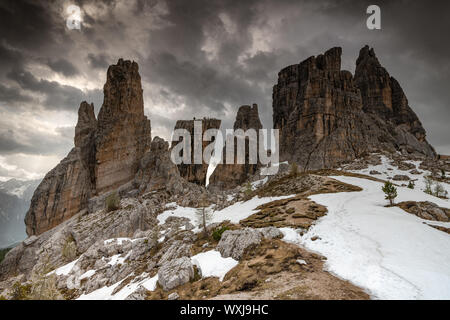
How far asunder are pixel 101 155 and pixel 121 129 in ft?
34.9

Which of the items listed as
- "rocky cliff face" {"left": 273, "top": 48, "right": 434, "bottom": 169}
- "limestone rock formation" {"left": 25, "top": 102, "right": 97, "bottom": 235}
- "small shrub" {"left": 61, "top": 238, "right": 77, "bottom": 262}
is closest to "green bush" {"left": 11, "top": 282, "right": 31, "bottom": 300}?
"small shrub" {"left": 61, "top": 238, "right": 77, "bottom": 262}

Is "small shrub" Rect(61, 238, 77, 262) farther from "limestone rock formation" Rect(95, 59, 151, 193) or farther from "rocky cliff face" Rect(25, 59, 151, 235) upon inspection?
"limestone rock formation" Rect(95, 59, 151, 193)

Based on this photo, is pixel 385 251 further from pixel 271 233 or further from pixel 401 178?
pixel 401 178

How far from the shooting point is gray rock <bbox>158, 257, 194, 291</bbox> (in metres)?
11.5

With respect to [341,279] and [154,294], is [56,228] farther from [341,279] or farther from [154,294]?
[341,279]

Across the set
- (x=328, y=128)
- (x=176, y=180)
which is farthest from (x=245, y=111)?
(x=176, y=180)

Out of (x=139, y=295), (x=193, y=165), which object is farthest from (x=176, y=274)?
(x=193, y=165)

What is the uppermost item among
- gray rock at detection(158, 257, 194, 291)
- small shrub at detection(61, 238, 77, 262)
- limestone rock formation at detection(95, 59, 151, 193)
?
limestone rock formation at detection(95, 59, 151, 193)

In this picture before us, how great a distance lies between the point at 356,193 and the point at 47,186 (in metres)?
77.5

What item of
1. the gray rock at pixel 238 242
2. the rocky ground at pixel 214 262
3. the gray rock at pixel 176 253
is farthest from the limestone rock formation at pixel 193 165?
the gray rock at pixel 238 242

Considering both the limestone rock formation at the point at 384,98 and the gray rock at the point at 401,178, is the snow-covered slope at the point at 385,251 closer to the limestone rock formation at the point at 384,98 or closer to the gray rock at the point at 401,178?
the gray rock at the point at 401,178

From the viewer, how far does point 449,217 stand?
57.2ft

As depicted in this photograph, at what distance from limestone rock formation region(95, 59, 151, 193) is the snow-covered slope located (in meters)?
64.8

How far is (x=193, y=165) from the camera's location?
92188 millimetres
